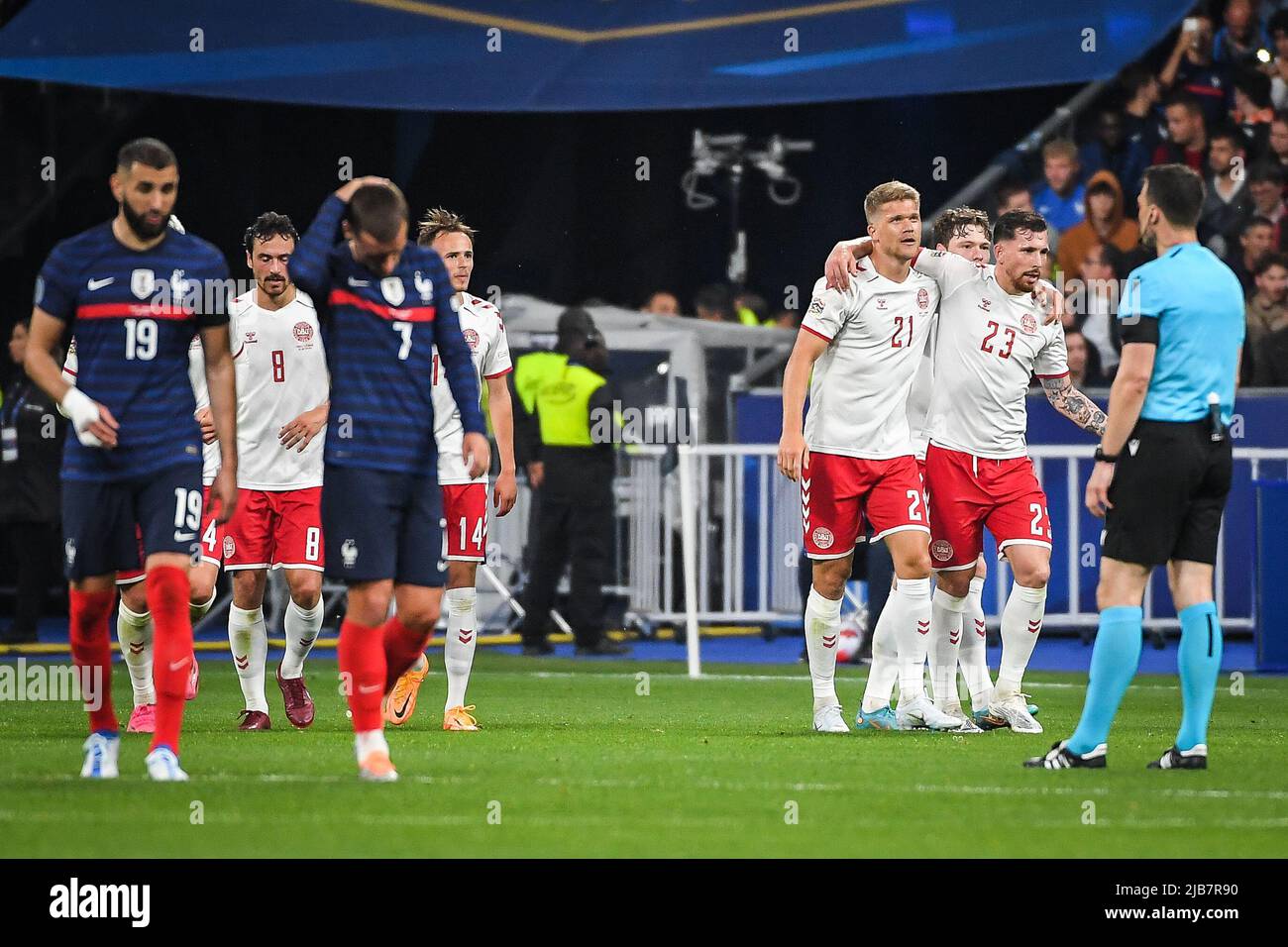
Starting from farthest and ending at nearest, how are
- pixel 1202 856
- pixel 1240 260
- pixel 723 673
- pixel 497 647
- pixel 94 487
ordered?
pixel 1240 260, pixel 497 647, pixel 723 673, pixel 94 487, pixel 1202 856

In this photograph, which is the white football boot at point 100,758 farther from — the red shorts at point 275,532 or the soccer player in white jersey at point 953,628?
the soccer player in white jersey at point 953,628

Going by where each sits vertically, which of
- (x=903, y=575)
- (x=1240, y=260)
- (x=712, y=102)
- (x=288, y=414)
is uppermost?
(x=712, y=102)

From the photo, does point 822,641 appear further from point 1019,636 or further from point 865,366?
point 865,366

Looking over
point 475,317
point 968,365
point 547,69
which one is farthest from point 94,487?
point 547,69

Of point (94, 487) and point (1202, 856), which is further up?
point (94, 487)

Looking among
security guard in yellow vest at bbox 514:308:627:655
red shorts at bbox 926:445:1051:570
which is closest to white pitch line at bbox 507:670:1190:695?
security guard in yellow vest at bbox 514:308:627:655

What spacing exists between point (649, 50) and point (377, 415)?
1262cm

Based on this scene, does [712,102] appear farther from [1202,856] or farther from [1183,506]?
[1202,856]

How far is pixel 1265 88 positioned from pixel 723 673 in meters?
8.83

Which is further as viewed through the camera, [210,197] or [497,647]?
[210,197]

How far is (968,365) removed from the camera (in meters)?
9.76

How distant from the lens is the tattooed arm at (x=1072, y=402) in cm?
1013

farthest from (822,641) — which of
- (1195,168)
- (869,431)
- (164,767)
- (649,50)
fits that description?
(1195,168)

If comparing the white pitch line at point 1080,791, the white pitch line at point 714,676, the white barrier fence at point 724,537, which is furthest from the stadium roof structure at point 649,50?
the white pitch line at point 1080,791
